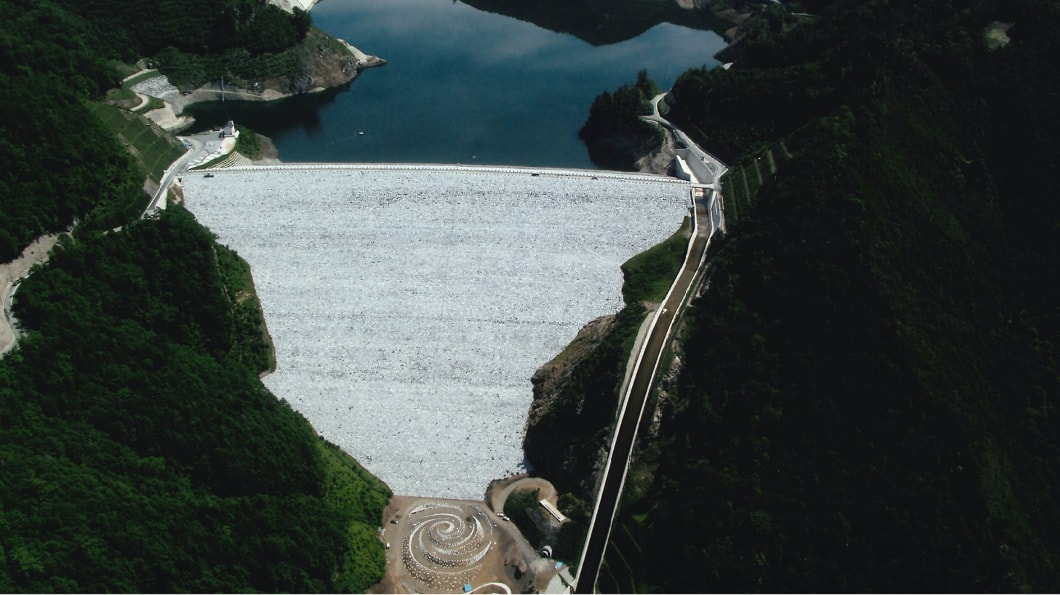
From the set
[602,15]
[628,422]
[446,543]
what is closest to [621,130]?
[628,422]

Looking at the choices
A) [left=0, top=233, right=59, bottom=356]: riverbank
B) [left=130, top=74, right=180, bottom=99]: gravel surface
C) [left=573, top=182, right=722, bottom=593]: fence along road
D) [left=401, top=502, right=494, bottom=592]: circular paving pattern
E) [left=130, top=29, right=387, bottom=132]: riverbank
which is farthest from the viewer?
[left=130, top=29, right=387, bottom=132]: riverbank

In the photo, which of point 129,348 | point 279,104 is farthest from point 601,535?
point 279,104

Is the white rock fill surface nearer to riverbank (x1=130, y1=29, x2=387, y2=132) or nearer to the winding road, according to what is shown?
the winding road

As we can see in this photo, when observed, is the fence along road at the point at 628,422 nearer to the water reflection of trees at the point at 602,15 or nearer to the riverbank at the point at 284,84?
the riverbank at the point at 284,84

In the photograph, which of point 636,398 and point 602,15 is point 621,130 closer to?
point 636,398

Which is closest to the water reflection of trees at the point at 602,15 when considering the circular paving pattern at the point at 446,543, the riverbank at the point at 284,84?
the riverbank at the point at 284,84

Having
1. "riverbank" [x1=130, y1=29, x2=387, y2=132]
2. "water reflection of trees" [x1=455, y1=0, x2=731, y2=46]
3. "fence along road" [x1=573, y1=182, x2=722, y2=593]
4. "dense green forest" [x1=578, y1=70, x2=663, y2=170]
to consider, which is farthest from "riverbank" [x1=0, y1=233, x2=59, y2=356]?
"water reflection of trees" [x1=455, y1=0, x2=731, y2=46]
